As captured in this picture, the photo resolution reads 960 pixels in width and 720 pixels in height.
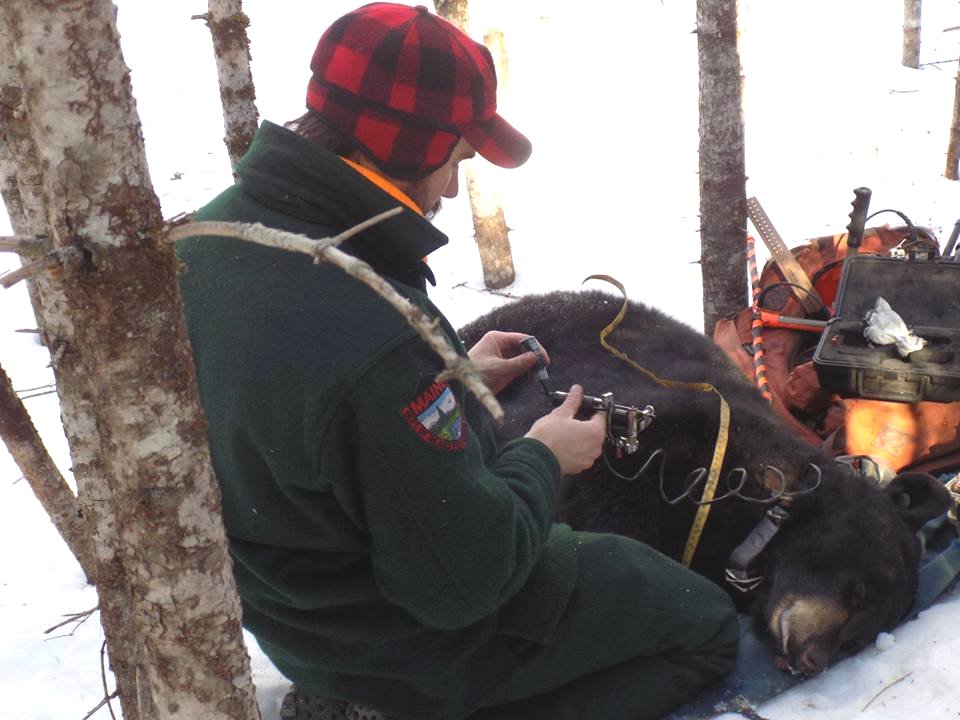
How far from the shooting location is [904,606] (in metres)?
3.54

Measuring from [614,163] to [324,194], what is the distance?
9167 mm

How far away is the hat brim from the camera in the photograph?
2.55 metres

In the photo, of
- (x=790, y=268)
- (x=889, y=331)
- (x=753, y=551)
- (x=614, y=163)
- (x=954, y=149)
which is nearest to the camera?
(x=753, y=551)

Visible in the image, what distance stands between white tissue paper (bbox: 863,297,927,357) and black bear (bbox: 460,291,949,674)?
2.24 feet

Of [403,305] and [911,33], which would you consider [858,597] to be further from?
[911,33]

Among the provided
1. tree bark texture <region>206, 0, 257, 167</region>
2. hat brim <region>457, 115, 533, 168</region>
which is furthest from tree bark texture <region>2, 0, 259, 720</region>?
tree bark texture <region>206, 0, 257, 167</region>

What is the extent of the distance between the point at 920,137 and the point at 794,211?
2918mm

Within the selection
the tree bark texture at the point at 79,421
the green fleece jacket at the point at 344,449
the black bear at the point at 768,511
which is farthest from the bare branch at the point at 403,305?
the black bear at the point at 768,511

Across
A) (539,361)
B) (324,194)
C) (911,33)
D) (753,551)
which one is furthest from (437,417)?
(911,33)

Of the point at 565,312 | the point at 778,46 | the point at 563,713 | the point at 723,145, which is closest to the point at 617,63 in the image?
the point at 778,46

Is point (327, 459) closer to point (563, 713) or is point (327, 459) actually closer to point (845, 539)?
point (563, 713)

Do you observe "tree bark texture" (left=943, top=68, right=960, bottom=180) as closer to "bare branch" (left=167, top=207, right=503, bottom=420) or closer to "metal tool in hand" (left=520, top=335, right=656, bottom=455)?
"metal tool in hand" (left=520, top=335, right=656, bottom=455)

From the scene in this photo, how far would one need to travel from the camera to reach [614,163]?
11055 mm

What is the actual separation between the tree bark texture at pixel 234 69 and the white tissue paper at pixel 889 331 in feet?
9.86
